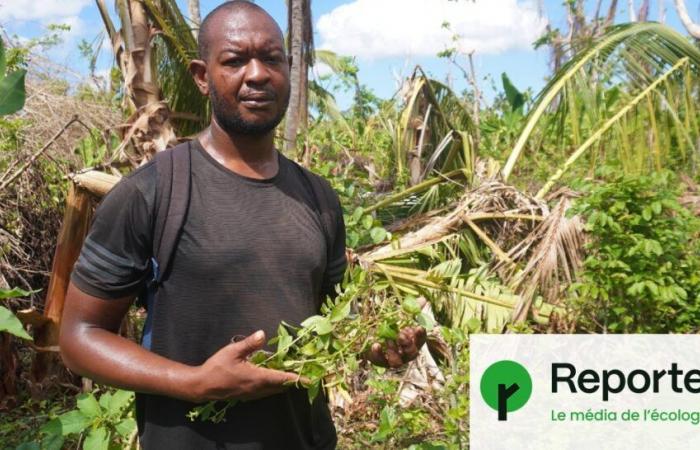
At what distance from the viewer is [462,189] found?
6.11 metres

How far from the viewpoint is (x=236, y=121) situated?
176 cm

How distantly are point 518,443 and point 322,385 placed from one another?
2299 millimetres

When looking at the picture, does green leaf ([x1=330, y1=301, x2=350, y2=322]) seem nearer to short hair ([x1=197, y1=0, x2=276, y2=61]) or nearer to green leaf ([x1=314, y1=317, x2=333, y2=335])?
green leaf ([x1=314, y1=317, x2=333, y2=335])

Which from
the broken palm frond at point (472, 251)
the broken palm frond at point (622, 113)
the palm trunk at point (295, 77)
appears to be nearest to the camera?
the broken palm frond at point (472, 251)

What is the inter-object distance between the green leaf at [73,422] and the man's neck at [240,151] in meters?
1.08

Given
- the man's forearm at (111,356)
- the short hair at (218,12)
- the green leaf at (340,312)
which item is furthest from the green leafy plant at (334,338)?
the short hair at (218,12)

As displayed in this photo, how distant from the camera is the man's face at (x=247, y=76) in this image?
1737mm

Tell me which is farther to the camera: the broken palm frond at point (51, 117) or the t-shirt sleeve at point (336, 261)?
the broken palm frond at point (51, 117)

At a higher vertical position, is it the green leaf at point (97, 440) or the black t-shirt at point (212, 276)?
the black t-shirt at point (212, 276)

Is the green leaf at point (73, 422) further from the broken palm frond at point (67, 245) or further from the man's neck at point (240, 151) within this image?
the broken palm frond at point (67, 245)

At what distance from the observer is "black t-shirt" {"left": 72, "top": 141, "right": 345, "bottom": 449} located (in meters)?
1.61

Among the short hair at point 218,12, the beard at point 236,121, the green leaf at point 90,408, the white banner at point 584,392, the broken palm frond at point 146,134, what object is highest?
the short hair at point 218,12

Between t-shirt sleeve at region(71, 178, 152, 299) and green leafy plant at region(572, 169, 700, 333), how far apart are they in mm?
3521

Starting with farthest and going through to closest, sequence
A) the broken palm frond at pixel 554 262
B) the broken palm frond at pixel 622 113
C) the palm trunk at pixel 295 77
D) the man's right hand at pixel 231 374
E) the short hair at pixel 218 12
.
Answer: the palm trunk at pixel 295 77
the broken palm frond at pixel 622 113
the broken palm frond at pixel 554 262
the short hair at pixel 218 12
the man's right hand at pixel 231 374
